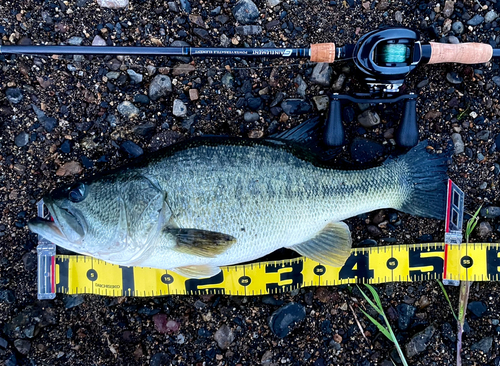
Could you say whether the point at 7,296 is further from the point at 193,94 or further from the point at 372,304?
the point at 372,304

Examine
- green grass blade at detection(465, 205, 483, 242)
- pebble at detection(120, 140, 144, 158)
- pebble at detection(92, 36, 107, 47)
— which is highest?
pebble at detection(92, 36, 107, 47)

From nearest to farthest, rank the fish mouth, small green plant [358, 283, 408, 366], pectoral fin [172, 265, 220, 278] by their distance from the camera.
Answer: the fish mouth → pectoral fin [172, 265, 220, 278] → small green plant [358, 283, 408, 366]

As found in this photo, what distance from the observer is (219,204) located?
2354mm

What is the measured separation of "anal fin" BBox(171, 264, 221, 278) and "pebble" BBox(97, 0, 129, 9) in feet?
6.90

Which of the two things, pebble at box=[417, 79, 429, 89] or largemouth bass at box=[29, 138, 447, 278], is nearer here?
largemouth bass at box=[29, 138, 447, 278]

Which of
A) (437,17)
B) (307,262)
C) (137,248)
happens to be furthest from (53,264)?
(437,17)

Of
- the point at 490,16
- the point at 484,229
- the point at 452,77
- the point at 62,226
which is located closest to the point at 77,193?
the point at 62,226

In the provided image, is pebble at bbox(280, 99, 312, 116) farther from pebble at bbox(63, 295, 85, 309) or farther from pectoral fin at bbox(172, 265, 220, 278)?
pebble at bbox(63, 295, 85, 309)

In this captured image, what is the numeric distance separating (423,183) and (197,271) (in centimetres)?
179

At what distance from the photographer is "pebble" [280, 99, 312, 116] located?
288 cm

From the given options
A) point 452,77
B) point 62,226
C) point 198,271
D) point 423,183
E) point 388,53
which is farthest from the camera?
point 452,77

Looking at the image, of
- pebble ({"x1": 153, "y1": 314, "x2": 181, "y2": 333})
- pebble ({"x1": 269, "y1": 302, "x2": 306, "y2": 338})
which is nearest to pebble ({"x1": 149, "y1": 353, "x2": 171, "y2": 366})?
pebble ({"x1": 153, "y1": 314, "x2": 181, "y2": 333})

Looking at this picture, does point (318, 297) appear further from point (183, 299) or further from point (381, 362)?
point (183, 299)

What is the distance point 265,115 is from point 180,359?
6.77ft
